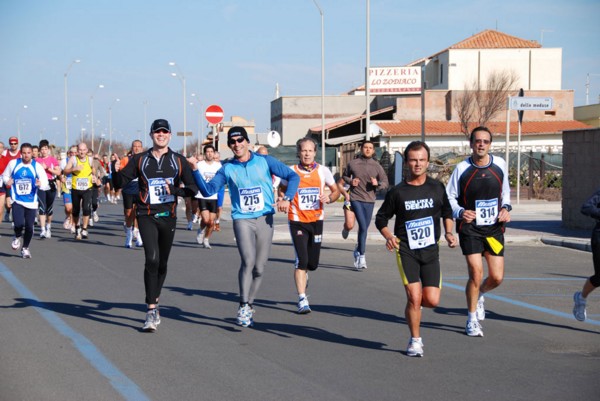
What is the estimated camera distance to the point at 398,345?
7.80 m

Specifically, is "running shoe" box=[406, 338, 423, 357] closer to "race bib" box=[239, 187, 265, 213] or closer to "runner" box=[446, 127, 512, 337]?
"runner" box=[446, 127, 512, 337]

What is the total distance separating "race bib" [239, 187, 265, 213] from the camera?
29.0 ft

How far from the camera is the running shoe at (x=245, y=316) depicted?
28.5 feet

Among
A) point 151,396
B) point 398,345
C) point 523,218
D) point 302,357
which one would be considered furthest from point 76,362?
point 523,218

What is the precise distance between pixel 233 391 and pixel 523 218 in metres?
19.6

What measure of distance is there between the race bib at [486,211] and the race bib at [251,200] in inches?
84.4

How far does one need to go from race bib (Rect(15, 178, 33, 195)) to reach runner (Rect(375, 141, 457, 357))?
959 centimetres

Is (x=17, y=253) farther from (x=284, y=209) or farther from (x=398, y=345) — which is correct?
(x=398, y=345)

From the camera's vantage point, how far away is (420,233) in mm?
7461

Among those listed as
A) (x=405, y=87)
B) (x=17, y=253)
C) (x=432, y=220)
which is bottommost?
(x=17, y=253)

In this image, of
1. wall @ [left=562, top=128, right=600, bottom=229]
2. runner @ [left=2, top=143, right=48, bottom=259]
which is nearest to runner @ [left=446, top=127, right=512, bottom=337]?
runner @ [left=2, top=143, right=48, bottom=259]

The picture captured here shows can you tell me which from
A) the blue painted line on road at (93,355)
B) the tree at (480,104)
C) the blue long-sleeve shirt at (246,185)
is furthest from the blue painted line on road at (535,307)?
the tree at (480,104)

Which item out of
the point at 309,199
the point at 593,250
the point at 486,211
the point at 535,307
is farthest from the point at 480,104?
the point at 486,211

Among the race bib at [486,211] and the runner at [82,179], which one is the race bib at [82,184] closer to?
the runner at [82,179]
